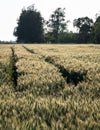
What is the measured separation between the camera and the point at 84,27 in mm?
123625

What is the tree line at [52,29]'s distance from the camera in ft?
359

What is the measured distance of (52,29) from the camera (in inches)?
5645

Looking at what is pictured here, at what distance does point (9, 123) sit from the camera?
505 centimetres

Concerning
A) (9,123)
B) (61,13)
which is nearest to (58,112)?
(9,123)

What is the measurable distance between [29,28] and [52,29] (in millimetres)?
34239

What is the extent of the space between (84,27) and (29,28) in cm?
2188

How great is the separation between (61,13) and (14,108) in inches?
5531

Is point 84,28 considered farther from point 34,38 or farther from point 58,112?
point 58,112

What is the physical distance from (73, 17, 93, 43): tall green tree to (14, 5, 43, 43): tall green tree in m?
15.2

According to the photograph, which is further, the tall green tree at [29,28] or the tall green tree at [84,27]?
the tall green tree at [84,27]

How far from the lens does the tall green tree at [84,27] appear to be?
119500 millimetres

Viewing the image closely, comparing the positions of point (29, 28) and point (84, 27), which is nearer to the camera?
point (29, 28)

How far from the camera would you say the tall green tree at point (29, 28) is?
4313 inches

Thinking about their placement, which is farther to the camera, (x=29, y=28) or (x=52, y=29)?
(x=52, y=29)
